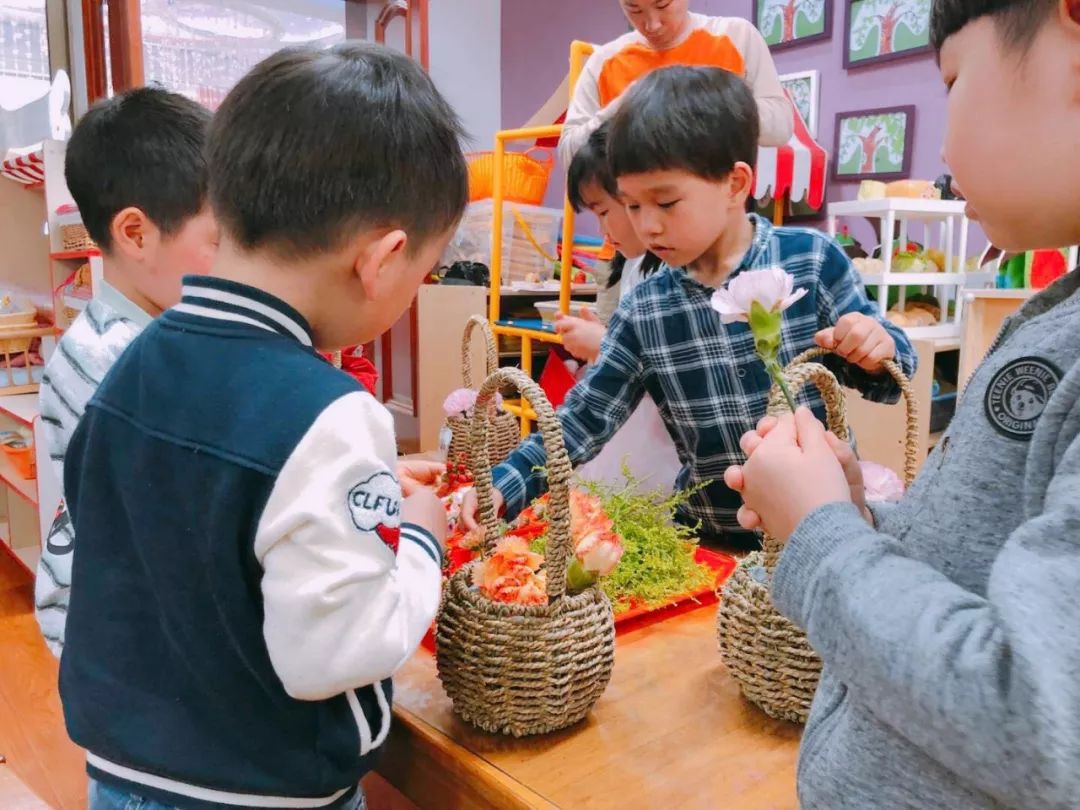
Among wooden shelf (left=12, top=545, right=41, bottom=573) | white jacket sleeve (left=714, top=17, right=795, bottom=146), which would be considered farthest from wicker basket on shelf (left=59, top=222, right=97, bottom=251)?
white jacket sleeve (left=714, top=17, right=795, bottom=146)

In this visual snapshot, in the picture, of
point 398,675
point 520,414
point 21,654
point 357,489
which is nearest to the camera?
point 357,489

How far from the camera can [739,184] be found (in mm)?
1293

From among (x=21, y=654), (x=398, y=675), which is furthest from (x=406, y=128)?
(x=21, y=654)

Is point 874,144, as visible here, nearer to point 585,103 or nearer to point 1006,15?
point 585,103

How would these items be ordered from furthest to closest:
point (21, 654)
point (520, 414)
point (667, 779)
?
point (520, 414)
point (21, 654)
point (667, 779)

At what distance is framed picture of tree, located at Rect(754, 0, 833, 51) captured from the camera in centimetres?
309

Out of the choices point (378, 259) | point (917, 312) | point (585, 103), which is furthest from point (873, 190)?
point (378, 259)

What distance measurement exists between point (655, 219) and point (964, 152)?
0.78 m

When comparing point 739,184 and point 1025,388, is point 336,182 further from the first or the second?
point 739,184

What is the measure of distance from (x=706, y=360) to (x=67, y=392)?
896 millimetres

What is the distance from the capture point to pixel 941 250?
2.52 m

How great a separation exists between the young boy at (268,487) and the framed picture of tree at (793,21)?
288 cm

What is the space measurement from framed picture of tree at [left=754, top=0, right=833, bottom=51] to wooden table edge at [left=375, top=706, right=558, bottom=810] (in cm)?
303

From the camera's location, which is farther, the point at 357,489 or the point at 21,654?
the point at 21,654
